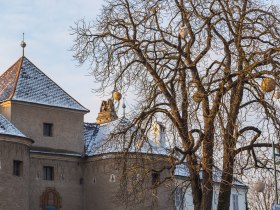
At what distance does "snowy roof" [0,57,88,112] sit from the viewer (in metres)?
46.8

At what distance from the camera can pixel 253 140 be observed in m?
23.0

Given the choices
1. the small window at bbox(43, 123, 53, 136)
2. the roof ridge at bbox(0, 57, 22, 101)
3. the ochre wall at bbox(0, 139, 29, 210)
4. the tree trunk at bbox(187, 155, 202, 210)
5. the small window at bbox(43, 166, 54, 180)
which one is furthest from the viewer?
the small window at bbox(43, 123, 53, 136)

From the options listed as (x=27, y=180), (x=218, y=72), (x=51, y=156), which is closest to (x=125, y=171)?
(x=218, y=72)

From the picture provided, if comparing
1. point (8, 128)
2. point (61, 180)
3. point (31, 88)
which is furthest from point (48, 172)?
point (31, 88)

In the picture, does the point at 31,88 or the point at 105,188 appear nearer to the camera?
the point at 105,188

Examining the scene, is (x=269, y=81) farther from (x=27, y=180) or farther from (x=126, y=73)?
(x=27, y=180)

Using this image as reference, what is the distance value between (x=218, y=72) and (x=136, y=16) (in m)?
4.02

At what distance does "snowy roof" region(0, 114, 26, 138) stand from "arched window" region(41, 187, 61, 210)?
193 inches

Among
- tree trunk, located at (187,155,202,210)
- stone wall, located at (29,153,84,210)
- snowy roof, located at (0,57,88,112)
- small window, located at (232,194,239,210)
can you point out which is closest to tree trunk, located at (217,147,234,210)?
tree trunk, located at (187,155,202,210)

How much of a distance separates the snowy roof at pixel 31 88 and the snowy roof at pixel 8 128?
8.90ft

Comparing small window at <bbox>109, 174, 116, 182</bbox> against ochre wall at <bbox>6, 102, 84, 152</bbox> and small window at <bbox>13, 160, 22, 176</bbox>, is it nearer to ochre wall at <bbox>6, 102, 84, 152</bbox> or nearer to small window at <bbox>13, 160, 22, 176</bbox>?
ochre wall at <bbox>6, 102, 84, 152</bbox>

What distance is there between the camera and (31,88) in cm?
4784

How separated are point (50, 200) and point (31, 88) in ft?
26.0

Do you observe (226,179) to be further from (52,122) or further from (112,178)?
(52,122)
